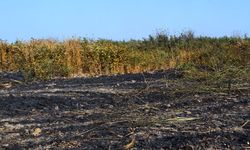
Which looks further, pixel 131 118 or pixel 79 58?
pixel 79 58

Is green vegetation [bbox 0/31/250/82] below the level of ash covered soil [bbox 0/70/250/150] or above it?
above

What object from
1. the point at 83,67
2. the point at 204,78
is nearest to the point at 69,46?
the point at 83,67

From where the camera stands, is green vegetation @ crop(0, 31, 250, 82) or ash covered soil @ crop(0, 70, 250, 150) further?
green vegetation @ crop(0, 31, 250, 82)

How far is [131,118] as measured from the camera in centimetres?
555

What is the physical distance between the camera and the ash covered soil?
4.67m

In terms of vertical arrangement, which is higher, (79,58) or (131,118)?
(79,58)

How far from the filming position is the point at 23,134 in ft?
17.6

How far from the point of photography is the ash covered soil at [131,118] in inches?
184

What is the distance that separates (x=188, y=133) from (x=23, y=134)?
4.96 feet

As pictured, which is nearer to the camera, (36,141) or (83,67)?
(36,141)

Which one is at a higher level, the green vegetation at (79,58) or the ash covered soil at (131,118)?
the green vegetation at (79,58)

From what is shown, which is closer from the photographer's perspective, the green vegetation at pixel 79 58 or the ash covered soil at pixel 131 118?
the ash covered soil at pixel 131 118

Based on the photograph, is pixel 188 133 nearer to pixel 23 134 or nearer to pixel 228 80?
pixel 23 134

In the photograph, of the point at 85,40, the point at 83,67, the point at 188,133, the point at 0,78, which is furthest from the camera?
the point at 85,40
